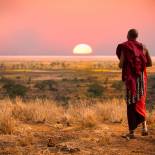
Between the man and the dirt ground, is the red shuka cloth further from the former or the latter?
the dirt ground

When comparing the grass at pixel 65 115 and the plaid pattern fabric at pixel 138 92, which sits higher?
the plaid pattern fabric at pixel 138 92

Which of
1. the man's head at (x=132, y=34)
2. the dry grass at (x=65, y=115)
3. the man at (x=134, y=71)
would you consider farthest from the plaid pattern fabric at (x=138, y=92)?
the dry grass at (x=65, y=115)

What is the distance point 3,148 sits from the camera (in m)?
8.55

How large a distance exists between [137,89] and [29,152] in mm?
2660

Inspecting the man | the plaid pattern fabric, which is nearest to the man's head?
the man

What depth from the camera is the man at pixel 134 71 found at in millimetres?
9527

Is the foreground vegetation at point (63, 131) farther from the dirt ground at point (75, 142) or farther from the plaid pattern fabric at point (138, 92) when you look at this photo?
the plaid pattern fabric at point (138, 92)

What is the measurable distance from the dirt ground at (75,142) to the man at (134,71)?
487mm

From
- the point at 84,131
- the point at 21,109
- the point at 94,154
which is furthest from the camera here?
the point at 21,109

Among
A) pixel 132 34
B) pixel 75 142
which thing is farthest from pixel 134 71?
pixel 75 142

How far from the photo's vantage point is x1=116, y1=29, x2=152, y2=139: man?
9527 millimetres

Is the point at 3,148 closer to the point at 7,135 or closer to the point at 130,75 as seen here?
the point at 7,135

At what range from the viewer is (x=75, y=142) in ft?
30.1

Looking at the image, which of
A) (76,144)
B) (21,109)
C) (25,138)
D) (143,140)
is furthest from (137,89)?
(21,109)
